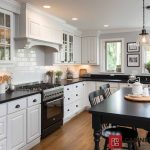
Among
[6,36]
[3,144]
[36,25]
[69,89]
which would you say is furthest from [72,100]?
[3,144]

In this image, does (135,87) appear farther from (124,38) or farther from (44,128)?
(124,38)

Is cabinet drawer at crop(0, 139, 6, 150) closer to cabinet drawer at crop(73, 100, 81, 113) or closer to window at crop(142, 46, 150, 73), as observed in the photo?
cabinet drawer at crop(73, 100, 81, 113)

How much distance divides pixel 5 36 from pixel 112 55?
386 cm

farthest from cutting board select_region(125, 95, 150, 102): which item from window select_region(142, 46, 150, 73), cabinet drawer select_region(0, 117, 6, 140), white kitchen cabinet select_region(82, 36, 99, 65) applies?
white kitchen cabinet select_region(82, 36, 99, 65)

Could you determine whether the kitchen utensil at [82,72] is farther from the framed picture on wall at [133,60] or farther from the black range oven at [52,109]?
the black range oven at [52,109]

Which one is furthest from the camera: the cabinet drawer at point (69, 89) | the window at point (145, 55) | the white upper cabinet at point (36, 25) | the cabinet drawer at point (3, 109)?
the window at point (145, 55)

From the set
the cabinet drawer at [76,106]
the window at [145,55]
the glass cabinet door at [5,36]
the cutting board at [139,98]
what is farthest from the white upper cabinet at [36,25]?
the window at [145,55]

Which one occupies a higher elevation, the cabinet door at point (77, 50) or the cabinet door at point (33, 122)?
the cabinet door at point (77, 50)

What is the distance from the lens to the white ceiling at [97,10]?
3541mm

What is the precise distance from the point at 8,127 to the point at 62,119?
1.82 m

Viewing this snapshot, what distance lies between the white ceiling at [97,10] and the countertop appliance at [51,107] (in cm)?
153

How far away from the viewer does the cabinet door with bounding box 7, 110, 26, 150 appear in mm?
2859

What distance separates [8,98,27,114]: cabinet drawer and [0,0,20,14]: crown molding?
1557mm

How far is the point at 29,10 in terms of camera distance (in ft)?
12.3
